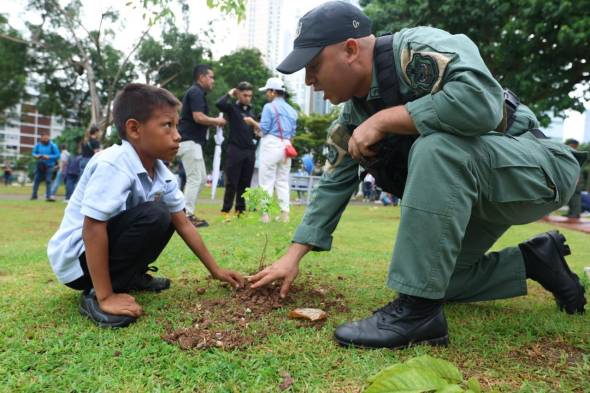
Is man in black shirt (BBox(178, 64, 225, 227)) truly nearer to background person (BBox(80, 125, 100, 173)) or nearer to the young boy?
the young boy

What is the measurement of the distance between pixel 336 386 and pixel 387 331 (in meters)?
0.37

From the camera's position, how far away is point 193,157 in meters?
6.08

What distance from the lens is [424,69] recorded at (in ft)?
5.98

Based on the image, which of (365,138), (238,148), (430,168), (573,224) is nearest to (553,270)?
(430,168)

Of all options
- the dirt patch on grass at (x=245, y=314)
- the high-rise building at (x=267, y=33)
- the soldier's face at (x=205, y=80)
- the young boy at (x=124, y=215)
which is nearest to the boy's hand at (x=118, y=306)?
the young boy at (x=124, y=215)

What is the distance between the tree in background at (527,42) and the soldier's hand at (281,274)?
11.0 meters

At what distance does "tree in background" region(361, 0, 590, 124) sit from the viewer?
37.5ft

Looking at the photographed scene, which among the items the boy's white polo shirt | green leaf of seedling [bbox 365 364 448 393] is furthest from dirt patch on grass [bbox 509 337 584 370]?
the boy's white polo shirt

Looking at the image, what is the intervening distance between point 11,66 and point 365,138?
27933mm

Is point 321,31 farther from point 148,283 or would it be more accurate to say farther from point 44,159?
point 44,159

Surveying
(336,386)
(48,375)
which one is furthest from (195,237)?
(336,386)

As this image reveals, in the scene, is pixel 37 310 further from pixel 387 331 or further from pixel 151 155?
pixel 387 331

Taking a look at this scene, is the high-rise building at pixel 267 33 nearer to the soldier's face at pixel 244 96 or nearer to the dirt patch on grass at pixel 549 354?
the soldier's face at pixel 244 96

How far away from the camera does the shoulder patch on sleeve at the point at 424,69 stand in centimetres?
177
